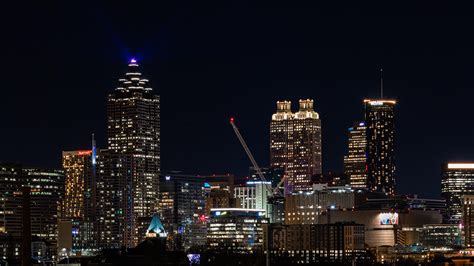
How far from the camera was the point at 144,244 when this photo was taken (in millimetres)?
176875

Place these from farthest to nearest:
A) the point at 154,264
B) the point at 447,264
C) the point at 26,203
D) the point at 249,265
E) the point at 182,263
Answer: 1. the point at 447,264
2. the point at 249,265
3. the point at 182,263
4. the point at 154,264
5. the point at 26,203

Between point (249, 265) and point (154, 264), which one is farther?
point (249, 265)

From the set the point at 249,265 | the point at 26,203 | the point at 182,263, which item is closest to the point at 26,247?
the point at 26,203

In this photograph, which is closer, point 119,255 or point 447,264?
point 119,255

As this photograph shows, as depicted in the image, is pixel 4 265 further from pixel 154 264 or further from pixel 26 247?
pixel 26 247

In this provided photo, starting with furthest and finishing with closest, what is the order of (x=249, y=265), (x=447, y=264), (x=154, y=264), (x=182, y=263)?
1. (x=447, y=264)
2. (x=249, y=265)
3. (x=182, y=263)
4. (x=154, y=264)

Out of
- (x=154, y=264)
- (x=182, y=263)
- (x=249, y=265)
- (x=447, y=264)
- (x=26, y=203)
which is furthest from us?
(x=447, y=264)

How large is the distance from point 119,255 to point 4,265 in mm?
13912

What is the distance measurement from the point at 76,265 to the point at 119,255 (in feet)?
21.6

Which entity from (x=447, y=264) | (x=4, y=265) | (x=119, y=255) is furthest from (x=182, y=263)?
(x=447, y=264)

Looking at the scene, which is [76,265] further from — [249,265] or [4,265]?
[249,265]

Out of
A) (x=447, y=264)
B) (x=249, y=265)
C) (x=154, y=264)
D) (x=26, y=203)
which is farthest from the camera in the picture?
(x=447, y=264)

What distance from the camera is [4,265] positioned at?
→ 170 metres

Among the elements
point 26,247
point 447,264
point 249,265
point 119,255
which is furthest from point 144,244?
point 26,247
